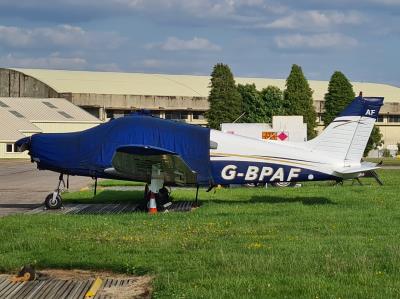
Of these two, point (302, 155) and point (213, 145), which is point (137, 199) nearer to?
point (213, 145)

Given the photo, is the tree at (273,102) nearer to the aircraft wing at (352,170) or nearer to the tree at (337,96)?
the tree at (337,96)

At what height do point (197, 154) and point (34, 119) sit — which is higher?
point (197, 154)

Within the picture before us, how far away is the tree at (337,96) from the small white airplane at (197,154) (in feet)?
222

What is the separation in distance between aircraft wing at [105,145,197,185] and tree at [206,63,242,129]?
64293 mm

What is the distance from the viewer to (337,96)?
279 feet

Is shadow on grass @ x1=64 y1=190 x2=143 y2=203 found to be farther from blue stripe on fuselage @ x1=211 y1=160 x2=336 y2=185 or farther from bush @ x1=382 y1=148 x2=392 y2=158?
bush @ x1=382 y1=148 x2=392 y2=158

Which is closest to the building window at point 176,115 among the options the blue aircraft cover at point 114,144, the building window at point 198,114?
the building window at point 198,114

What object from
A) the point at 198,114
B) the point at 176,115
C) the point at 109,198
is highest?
the point at 198,114

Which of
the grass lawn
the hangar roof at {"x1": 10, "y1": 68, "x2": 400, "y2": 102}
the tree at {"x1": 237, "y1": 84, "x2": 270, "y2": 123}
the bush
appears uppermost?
the hangar roof at {"x1": 10, "y1": 68, "x2": 400, "y2": 102}

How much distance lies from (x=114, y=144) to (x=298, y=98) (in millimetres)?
66896

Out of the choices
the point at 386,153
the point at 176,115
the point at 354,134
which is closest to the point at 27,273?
the point at 354,134

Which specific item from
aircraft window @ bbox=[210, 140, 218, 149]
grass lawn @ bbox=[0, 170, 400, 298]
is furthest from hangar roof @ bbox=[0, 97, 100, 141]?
grass lawn @ bbox=[0, 170, 400, 298]

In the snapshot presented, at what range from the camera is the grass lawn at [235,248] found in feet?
25.2

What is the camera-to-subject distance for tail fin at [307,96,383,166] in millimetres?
18016
